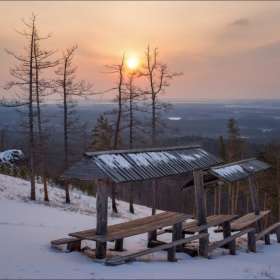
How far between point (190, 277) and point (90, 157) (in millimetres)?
Result: 3427

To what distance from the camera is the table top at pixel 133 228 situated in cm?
717

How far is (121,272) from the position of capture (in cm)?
616

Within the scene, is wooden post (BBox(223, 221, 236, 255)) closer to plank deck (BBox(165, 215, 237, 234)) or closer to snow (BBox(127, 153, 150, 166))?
plank deck (BBox(165, 215, 237, 234))

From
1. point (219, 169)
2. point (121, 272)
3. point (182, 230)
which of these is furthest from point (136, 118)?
point (121, 272)

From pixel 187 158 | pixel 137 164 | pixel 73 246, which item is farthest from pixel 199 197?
pixel 73 246

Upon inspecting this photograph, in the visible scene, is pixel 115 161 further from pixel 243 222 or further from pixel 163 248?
pixel 243 222

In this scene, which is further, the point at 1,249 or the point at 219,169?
the point at 219,169

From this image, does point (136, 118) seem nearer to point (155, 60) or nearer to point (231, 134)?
point (155, 60)

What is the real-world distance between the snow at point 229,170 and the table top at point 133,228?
2.17m

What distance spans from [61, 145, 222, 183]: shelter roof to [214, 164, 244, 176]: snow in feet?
1.63

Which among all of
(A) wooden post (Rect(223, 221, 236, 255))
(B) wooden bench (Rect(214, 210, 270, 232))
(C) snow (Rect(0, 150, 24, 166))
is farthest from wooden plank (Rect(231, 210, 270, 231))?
(C) snow (Rect(0, 150, 24, 166))

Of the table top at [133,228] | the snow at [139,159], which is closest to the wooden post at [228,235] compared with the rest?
the table top at [133,228]

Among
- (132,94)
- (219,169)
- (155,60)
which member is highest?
(155,60)

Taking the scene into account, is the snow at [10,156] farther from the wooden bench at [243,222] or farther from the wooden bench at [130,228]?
the wooden bench at [130,228]
